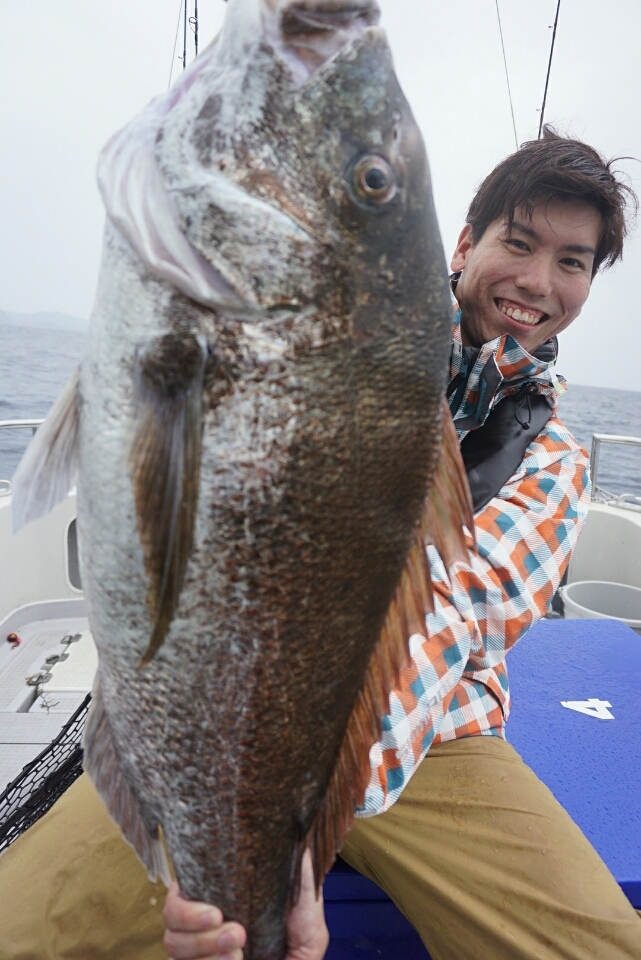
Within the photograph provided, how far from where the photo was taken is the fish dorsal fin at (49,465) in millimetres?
1021

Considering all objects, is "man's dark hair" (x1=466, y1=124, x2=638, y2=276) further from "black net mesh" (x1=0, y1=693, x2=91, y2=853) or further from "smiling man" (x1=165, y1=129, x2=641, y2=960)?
"black net mesh" (x1=0, y1=693, x2=91, y2=853)

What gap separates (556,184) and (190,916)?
2290mm

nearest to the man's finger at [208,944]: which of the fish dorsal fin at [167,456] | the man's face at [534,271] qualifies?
the fish dorsal fin at [167,456]

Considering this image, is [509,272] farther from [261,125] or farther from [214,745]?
[214,745]

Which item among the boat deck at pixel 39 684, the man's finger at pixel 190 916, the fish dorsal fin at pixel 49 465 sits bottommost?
the boat deck at pixel 39 684

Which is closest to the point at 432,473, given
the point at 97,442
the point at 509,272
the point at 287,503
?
the point at 287,503

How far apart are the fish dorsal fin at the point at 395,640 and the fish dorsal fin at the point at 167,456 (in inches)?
16.0

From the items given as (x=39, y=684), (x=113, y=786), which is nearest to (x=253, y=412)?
(x=113, y=786)

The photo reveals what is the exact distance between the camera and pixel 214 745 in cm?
107

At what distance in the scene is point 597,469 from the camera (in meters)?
5.50

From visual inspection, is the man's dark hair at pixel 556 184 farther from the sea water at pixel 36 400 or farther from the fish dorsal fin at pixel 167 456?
the sea water at pixel 36 400

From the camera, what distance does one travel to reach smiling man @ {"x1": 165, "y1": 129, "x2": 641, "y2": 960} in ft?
5.08

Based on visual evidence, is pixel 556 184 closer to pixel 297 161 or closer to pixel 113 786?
pixel 297 161

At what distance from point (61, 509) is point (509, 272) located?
11.7 feet
